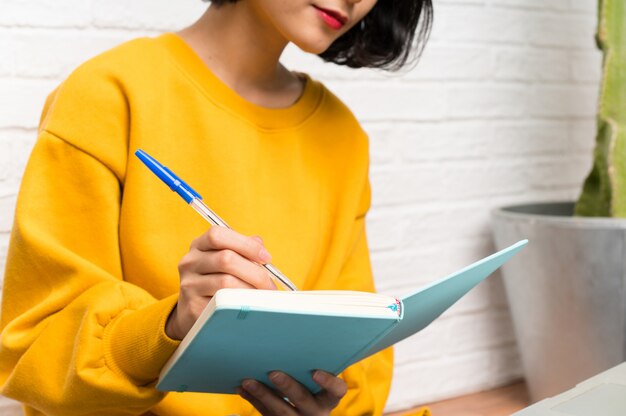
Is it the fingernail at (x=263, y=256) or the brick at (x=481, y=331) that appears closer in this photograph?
the fingernail at (x=263, y=256)

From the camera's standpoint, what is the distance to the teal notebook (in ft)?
1.97

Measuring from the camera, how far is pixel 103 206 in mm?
949

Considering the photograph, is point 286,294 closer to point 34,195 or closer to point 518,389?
point 34,195

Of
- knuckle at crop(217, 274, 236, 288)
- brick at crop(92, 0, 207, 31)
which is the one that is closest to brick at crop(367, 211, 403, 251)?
brick at crop(92, 0, 207, 31)

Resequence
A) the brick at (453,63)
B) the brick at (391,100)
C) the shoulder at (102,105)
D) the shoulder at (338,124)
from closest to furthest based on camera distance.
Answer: the shoulder at (102,105), the shoulder at (338,124), the brick at (391,100), the brick at (453,63)

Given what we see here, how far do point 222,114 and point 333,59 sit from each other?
30 centimetres

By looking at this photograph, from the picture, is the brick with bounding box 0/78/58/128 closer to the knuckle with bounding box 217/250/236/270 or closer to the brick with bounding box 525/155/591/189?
the knuckle with bounding box 217/250/236/270

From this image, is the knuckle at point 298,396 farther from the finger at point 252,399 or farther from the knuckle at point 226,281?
the knuckle at point 226,281

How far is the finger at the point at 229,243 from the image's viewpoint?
71 cm

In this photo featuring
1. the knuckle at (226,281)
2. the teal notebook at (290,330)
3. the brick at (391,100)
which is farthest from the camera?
the brick at (391,100)

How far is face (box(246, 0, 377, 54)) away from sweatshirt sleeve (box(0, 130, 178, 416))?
27cm

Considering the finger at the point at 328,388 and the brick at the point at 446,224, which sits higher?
the finger at the point at 328,388

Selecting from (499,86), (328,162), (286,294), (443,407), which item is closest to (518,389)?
(443,407)

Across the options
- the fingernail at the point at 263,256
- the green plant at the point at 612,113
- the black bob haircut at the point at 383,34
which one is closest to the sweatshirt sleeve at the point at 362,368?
the black bob haircut at the point at 383,34
